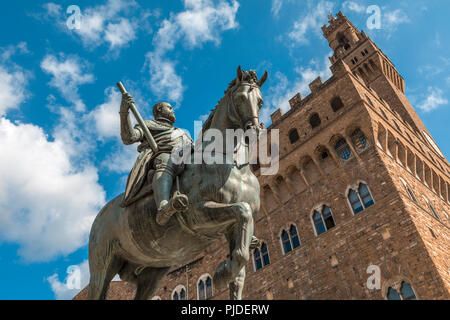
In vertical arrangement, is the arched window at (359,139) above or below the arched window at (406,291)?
above

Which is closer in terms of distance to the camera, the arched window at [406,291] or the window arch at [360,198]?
the arched window at [406,291]

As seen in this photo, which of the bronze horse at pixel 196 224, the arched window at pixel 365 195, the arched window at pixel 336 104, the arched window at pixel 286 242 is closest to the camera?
the bronze horse at pixel 196 224

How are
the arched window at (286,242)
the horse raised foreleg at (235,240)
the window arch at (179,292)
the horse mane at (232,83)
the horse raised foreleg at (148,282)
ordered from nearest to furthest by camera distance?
the horse raised foreleg at (235,240) < the horse mane at (232,83) < the horse raised foreleg at (148,282) < the arched window at (286,242) < the window arch at (179,292)

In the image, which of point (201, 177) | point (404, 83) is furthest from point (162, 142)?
point (404, 83)

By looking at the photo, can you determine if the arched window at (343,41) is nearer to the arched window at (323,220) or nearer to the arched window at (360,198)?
the arched window at (360,198)

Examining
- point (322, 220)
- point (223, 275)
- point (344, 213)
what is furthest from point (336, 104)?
point (223, 275)

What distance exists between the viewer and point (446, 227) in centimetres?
1728

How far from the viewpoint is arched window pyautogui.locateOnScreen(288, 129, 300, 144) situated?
20164mm

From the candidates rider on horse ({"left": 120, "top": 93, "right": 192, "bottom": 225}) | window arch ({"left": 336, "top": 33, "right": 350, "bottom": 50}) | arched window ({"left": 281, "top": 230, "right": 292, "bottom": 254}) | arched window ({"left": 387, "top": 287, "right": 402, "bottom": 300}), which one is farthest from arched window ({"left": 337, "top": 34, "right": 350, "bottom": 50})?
rider on horse ({"left": 120, "top": 93, "right": 192, "bottom": 225})

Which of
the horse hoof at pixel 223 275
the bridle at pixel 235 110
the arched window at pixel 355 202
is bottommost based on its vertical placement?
the horse hoof at pixel 223 275

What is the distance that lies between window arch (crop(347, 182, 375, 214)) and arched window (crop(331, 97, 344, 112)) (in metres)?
4.55

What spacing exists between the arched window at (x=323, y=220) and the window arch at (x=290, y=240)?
1.09 meters

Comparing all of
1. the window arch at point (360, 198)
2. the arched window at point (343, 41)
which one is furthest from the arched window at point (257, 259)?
the arched window at point (343, 41)

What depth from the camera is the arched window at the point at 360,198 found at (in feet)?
52.0
